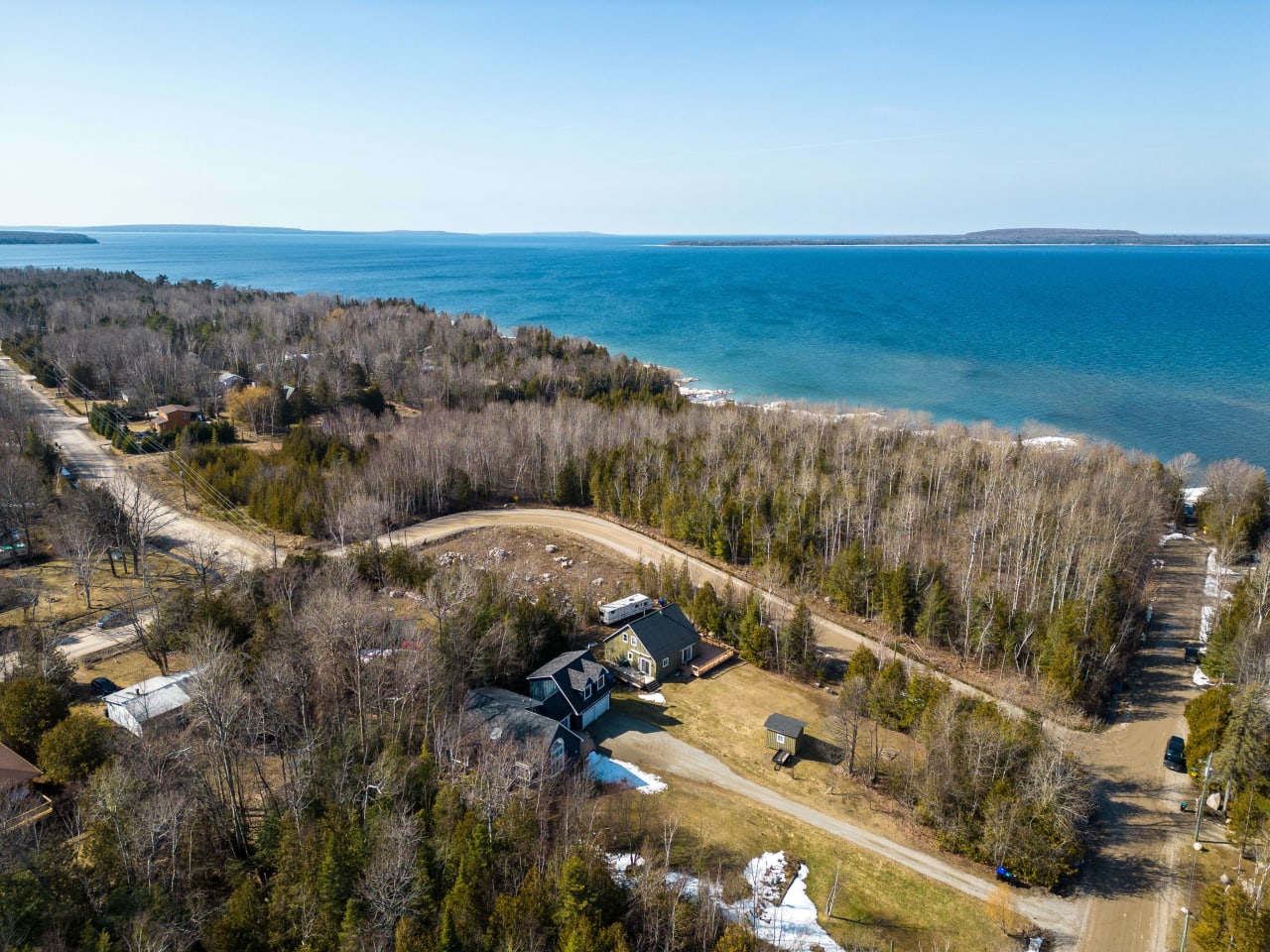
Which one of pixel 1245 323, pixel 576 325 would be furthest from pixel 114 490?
pixel 1245 323

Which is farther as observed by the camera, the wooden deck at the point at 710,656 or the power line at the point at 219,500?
the power line at the point at 219,500

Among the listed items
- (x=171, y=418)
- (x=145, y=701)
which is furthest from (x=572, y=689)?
(x=171, y=418)

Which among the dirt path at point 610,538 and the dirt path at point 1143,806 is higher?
the dirt path at point 610,538

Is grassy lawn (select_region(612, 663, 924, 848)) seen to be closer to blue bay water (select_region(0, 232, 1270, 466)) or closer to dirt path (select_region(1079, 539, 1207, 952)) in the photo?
dirt path (select_region(1079, 539, 1207, 952))

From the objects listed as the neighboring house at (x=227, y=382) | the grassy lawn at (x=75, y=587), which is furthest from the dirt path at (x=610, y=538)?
the neighboring house at (x=227, y=382)

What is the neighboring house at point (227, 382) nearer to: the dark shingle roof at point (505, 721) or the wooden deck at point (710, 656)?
the dark shingle roof at point (505, 721)

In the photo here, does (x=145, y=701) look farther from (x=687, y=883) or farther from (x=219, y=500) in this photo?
(x=219, y=500)

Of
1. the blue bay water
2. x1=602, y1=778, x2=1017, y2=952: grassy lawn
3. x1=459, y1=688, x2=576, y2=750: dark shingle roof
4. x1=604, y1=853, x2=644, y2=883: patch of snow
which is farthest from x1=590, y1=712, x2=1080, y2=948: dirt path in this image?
the blue bay water

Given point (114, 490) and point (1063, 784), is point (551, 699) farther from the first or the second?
point (114, 490)
